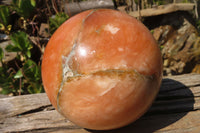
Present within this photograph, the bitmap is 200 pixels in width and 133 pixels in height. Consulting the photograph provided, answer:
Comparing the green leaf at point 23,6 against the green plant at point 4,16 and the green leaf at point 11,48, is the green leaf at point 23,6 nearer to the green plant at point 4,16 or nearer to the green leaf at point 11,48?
the green plant at point 4,16

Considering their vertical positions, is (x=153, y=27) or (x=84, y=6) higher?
(x=84, y=6)

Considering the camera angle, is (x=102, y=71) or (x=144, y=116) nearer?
(x=102, y=71)

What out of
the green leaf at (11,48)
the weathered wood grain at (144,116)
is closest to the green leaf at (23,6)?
the green leaf at (11,48)

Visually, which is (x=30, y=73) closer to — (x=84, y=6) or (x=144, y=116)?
(x=144, y=116)

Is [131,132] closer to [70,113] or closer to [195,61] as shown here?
[70,113]

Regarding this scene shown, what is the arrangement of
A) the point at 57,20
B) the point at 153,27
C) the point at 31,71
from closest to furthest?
1. the point at 31,71
2. the point at 57,20
3. the point at 153,27

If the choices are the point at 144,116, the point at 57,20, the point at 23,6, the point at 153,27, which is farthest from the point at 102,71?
the point at 153,27

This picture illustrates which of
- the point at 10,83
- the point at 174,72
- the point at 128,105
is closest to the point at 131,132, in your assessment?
the point at 128,105
